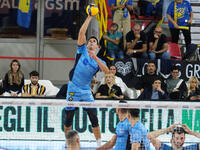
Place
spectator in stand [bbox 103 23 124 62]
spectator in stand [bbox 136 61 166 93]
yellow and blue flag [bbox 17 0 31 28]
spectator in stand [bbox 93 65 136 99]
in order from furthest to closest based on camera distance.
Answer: yellow and blue flag [bbox 17 0 31 28]
spectator in stand [bbox 103 23 124 62]
spectator in stand [bbox 93 65 136 99]
spectator in stand [bbox 136 61 166 93]

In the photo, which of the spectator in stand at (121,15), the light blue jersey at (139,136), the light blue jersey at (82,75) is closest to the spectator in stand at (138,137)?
the light blue jersey at (139,136)

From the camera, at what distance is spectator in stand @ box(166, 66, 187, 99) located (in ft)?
35.7

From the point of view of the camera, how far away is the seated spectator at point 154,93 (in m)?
10.4

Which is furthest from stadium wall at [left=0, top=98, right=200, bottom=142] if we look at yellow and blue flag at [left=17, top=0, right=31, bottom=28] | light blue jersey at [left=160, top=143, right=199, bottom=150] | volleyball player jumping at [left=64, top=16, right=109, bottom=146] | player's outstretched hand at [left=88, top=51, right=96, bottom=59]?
yellow and blue flag at [left=17, top=0, right=31, bottom=28]

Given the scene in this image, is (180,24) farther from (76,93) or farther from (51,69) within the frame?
(76,93)

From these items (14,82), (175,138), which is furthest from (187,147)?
(14,82)

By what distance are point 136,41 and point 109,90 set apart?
233 cm

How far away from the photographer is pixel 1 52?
1366cm

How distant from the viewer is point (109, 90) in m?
10.3

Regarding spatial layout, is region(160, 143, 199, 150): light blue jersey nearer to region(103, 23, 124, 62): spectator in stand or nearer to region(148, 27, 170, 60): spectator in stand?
region(103, 23, 124, 62): spectator in stand

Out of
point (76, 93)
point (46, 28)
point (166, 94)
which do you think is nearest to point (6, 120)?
point (76, 93)

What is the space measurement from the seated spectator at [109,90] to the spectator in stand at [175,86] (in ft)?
4.17

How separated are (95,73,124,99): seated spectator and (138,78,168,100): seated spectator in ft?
1.50

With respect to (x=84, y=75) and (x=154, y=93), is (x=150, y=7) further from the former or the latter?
(x=84, y=75)
